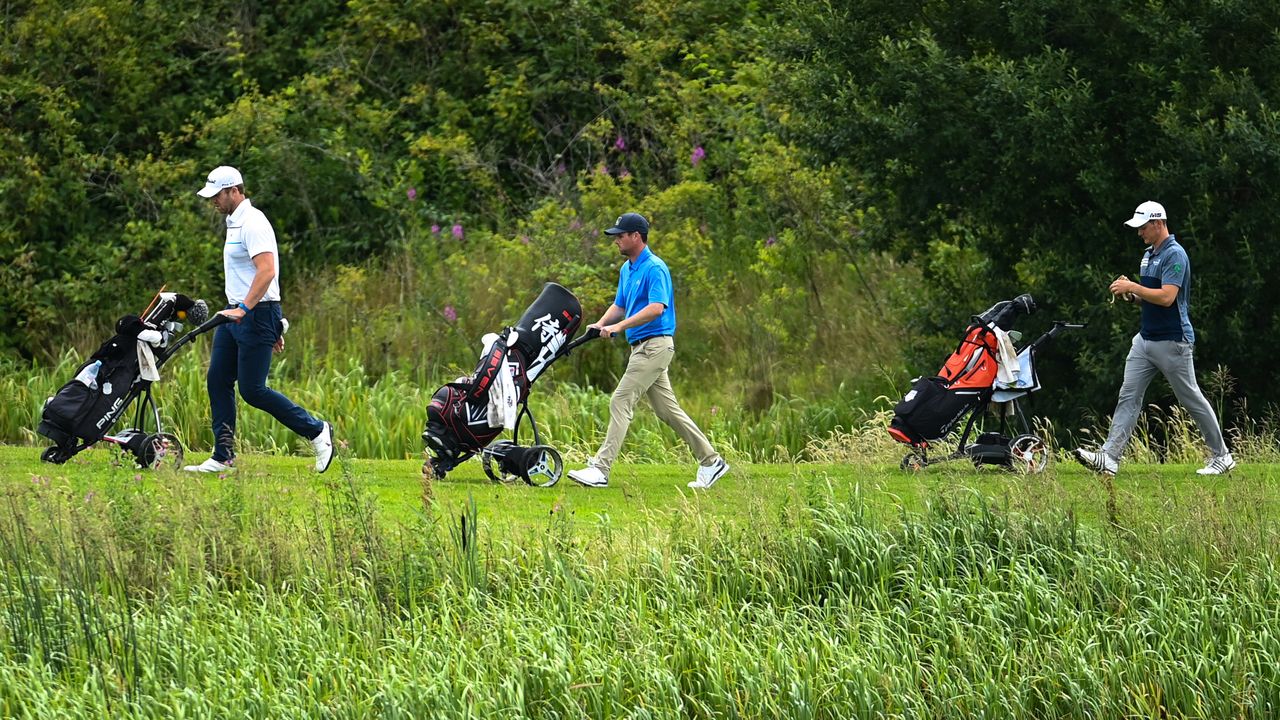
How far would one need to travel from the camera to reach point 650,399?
38.5 ft

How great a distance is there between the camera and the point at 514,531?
9.49 meters

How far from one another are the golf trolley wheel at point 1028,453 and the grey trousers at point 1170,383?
1.38ft

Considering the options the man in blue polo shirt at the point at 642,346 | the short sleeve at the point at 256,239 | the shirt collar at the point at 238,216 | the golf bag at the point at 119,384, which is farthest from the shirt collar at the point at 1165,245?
the golf bag at the point at 119,384

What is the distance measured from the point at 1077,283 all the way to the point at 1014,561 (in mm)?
6786

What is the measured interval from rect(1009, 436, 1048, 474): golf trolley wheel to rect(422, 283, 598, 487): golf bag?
3.01m

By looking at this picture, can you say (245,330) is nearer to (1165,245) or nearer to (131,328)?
(131,328)

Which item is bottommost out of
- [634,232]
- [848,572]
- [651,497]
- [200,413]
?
[200,413]

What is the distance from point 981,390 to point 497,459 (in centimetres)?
331

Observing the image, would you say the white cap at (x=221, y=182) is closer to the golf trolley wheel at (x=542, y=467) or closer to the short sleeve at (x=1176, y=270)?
the golf trolley wheel at (x=542, y=467)

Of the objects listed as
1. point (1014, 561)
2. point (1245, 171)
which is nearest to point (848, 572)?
point (1014, 561)

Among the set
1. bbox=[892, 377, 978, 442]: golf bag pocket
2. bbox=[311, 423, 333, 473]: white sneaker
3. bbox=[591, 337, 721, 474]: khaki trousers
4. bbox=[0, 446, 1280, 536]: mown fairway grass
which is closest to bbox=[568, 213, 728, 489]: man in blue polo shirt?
bbox=[591, 337, 721, 474]: khaki trousers

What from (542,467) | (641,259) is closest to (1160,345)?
(641,259)

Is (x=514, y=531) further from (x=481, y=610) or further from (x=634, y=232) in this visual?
(x=634, y=232)

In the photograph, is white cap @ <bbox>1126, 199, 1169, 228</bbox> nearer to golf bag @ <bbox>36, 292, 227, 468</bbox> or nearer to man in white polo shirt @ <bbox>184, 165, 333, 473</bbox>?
man in white polo shirt @ <bbox>184, 165, 333, 473</bbox>
